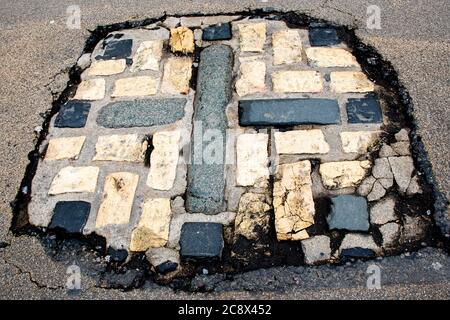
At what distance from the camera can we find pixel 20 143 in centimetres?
298

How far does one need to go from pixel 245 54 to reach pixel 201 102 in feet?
2.05

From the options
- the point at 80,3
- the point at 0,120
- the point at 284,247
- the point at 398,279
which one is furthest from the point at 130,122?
the point at 398,279

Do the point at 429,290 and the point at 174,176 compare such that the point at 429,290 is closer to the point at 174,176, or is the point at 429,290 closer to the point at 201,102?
the point at 174,176

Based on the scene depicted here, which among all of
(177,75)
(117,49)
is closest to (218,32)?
(177,75)

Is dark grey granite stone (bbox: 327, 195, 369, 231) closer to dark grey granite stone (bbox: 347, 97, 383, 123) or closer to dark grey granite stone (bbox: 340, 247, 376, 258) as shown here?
dark grey granite stone (bbox: 340, 247, 376, 258)

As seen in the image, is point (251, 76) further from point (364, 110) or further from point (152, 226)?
point (152, 226)

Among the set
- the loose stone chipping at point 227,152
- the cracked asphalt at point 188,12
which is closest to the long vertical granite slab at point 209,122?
the loose stone chipping at point 227,152

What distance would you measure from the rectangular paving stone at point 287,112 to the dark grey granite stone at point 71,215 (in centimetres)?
116

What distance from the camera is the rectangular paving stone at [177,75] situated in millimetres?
3193

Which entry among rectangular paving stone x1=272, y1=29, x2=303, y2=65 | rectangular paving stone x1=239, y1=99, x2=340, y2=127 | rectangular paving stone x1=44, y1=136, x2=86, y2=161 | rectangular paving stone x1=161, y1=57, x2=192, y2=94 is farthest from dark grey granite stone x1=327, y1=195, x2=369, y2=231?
rectangular paving stone x1=44, y1=136, x2=86, y2=161

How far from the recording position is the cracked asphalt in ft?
7.27

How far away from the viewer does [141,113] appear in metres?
3.06

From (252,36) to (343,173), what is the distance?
4.88 ft

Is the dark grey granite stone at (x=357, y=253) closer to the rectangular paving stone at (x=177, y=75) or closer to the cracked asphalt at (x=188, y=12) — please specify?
the cracked asphalt at (x=188, y=12)
